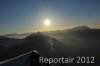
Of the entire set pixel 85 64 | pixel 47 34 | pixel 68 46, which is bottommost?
pixel 85 64

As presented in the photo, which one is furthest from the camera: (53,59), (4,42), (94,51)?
(4,42)

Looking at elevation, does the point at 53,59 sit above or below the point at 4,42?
below

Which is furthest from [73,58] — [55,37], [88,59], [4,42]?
[4,42]

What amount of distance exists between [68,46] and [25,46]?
35.8 inches

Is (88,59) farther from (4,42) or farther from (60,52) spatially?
(4,42)

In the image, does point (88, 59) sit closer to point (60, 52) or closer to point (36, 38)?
point (60, 52)

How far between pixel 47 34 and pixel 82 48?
0.86 m

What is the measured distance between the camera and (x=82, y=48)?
178 inches

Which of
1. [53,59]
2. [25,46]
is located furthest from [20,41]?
[53,59]

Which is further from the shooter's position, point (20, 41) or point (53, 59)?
point (20, 41)

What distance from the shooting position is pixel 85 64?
4.14m

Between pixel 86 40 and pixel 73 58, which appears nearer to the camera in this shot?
pixel 73 58

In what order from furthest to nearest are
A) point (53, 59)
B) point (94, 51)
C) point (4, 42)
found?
point (4, 42)
point (94, 51)
point (53, 59)

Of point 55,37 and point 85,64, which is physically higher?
point 55,37
